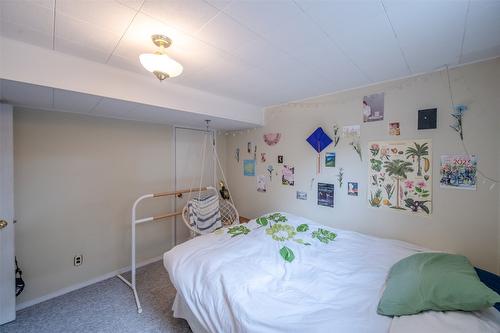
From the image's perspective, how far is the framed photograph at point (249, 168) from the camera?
3377 mm

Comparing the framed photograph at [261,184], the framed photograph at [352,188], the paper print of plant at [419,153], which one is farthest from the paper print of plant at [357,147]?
the framed photograph at [261,184]

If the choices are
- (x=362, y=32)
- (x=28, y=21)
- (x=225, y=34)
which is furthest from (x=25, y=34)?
(x=362, y=32)

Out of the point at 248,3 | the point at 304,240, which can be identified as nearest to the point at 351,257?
the point at 304,240

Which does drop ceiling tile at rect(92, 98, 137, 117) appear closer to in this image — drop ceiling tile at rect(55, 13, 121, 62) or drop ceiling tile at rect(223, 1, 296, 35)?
drop ceiling tile at rect(55, 13, 121, 62)

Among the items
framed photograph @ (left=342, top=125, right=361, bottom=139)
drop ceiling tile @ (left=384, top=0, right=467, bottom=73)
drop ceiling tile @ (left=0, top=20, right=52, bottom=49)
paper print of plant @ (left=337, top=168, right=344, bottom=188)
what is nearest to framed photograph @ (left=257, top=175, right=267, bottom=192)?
paper print of plant @ (left=337, top=168, right=344, bottom=188)

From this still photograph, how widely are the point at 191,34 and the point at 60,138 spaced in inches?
81.4

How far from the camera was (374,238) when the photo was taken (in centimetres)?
204

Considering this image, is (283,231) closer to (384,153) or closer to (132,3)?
(384,153)

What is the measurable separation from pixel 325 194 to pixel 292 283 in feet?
4.52

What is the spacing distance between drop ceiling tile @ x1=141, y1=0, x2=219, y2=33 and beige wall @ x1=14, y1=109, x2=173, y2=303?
1974mm

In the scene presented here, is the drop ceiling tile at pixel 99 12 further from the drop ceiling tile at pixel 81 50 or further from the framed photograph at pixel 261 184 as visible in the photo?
the framed photograph at pixel 261 184

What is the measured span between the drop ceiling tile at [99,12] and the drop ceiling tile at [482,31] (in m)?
1.83

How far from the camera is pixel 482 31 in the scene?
126 centimetres

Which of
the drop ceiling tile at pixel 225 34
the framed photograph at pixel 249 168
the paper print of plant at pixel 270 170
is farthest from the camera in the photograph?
the framed photograph at pixel 249 168
